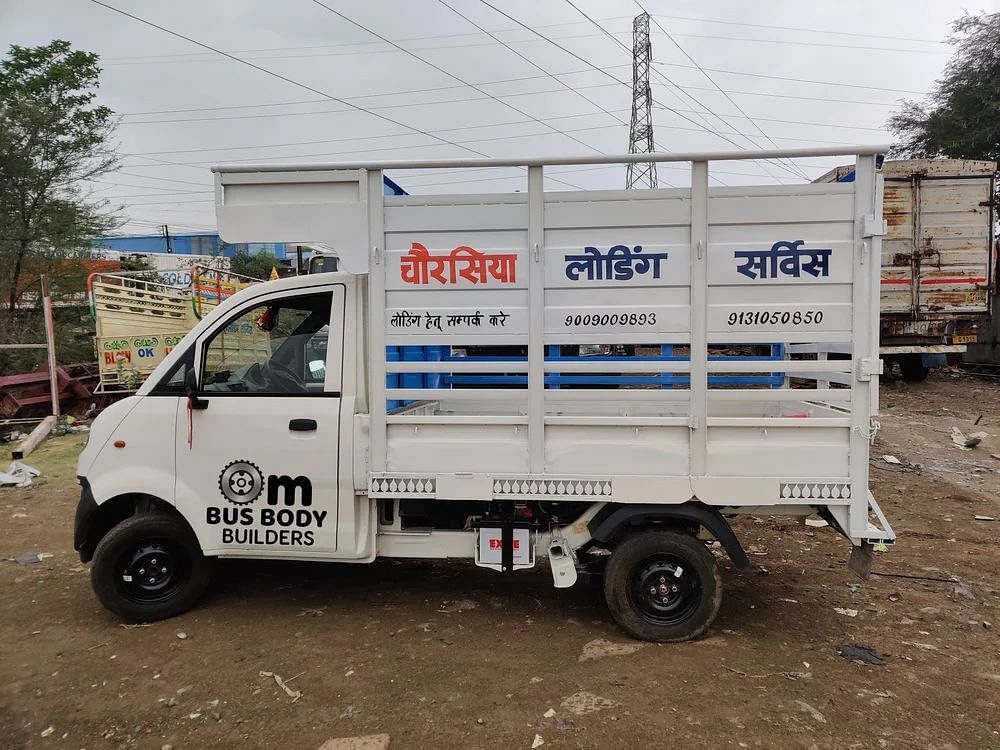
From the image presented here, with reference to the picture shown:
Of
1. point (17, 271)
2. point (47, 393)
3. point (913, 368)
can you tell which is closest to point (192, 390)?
point (47, 393)

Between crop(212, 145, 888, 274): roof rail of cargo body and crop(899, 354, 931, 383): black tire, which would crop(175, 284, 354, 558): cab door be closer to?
crop(212, 145, 888, 274): roof rail of cargo body

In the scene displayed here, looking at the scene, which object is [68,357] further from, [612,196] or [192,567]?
[612,196]

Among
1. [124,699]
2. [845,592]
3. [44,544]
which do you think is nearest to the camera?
[124,699]

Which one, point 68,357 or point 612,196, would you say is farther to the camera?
point 68,357

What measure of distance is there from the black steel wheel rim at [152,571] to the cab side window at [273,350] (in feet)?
3.36

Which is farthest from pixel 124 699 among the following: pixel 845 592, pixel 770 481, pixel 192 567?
pixel 845 592

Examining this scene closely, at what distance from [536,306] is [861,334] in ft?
5.53

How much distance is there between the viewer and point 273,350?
13.1 feet

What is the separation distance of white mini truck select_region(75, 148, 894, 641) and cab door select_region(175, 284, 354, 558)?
0.01 metres

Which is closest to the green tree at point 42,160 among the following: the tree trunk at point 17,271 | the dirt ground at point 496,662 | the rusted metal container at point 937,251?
the tree trunk at point 17,271

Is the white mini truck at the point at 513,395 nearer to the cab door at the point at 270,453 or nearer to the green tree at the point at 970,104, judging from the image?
the cab door at the point at 270,453

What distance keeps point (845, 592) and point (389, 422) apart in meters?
3.20

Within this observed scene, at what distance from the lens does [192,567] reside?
3998mm

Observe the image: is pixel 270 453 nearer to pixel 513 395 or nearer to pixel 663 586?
pixel 513 395
